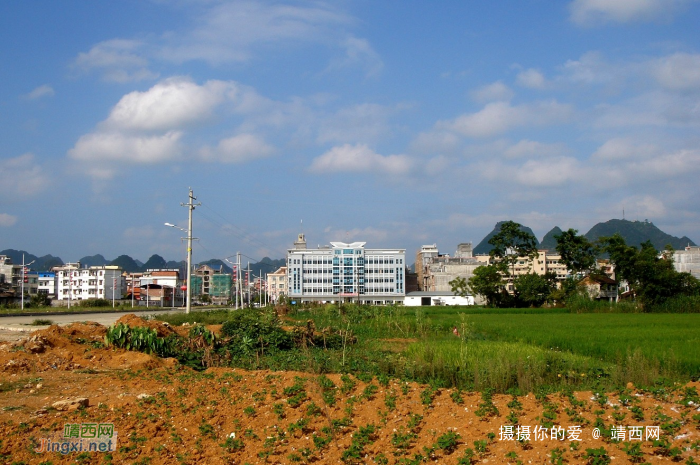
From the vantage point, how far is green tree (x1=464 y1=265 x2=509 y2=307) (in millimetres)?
58844

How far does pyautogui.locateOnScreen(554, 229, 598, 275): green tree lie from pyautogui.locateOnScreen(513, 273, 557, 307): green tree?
7.87 metres

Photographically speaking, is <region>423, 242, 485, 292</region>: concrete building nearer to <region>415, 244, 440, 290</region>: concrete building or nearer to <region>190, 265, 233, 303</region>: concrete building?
<region>415, 244, 440, 290</region>: concrete building

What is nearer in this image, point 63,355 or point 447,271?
point 63,355

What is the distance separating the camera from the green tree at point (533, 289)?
186ft

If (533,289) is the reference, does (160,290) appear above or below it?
below

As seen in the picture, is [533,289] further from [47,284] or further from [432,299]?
[47,284]

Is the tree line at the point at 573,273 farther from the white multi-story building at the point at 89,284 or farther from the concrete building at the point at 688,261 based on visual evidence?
the white multi-story building at the point at 89,284

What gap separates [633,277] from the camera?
5156 cm

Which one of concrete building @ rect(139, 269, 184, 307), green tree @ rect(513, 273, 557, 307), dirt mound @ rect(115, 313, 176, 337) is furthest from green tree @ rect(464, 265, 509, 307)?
concrete building @ rect(139, 269, 184, 307)

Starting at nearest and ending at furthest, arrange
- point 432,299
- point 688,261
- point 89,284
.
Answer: point 432,299, point 688,261, point 89,284

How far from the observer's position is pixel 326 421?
26.6 ft

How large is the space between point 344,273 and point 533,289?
47156 mm

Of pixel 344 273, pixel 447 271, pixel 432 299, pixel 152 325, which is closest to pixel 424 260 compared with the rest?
pixel 447 271

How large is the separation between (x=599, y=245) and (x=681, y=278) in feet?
51.1
